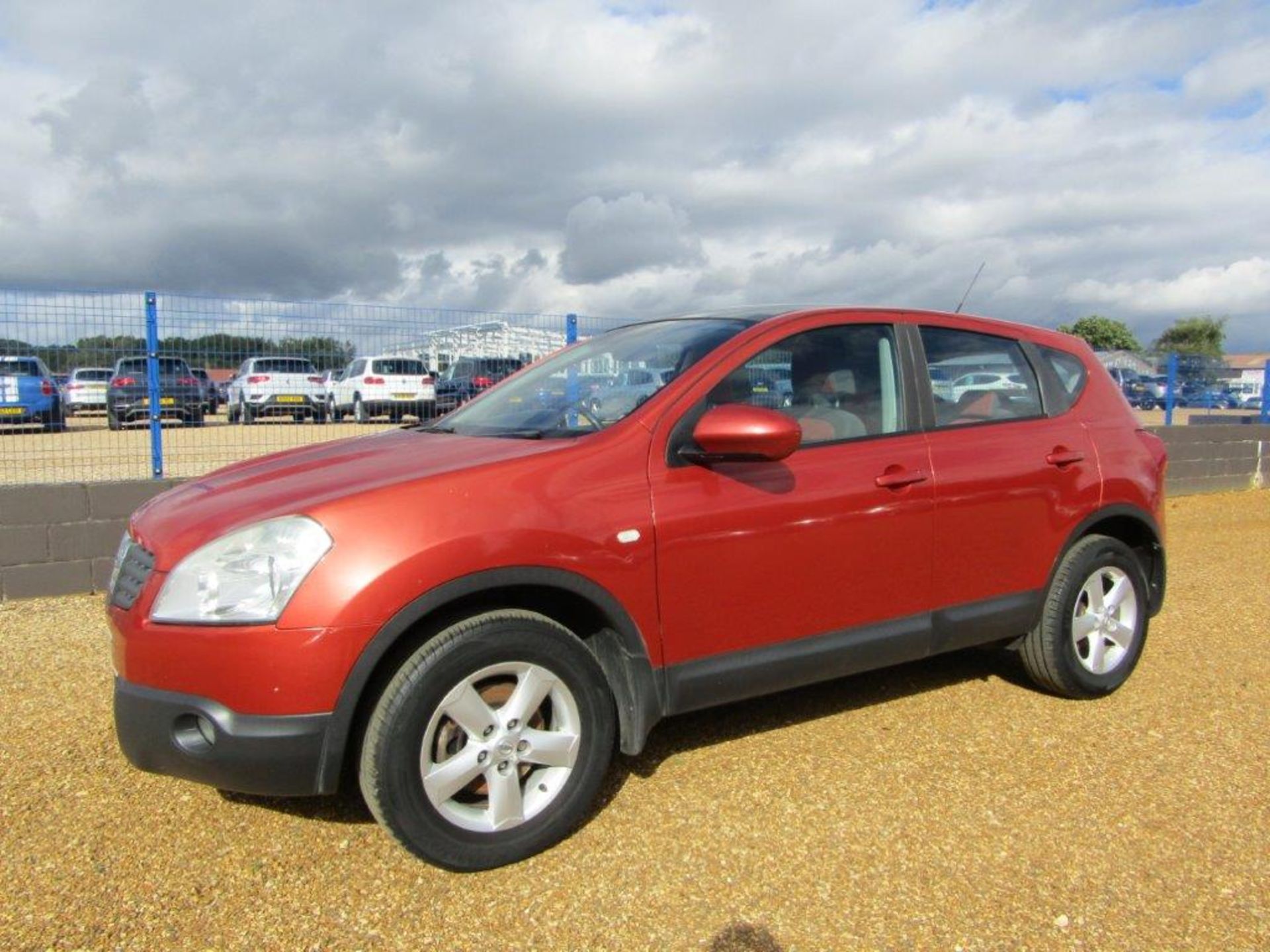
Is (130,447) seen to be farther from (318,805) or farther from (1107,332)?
(1107,332)

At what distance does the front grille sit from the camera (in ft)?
9.30

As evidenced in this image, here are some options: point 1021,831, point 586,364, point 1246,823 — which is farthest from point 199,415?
point 1246,823

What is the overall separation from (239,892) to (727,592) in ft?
5.56

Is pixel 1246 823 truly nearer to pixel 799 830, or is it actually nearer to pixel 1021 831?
pixel 1021 831

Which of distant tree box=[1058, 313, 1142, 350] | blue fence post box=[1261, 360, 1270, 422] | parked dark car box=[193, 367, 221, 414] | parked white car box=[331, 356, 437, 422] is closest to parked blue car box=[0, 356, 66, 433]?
parked dark car box=[193, 367, 221, 414]

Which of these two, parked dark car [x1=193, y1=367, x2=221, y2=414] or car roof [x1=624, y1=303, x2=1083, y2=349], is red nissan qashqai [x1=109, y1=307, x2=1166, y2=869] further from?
parked dark car [x1=193, y1=367, x2=221, y2=414]

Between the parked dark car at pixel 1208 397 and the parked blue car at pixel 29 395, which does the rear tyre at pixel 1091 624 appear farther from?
the parked dark car at pixel 1208 397

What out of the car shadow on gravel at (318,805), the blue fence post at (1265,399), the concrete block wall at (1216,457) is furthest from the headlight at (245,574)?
the blue fence post at (1265,399)

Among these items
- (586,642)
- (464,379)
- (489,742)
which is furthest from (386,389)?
(489,742)

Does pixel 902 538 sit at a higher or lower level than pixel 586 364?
lower

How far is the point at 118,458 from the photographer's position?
683 centimetres

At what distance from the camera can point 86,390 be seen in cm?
656

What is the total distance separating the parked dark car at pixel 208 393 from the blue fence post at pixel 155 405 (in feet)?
0.99

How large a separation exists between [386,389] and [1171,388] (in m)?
9.93
